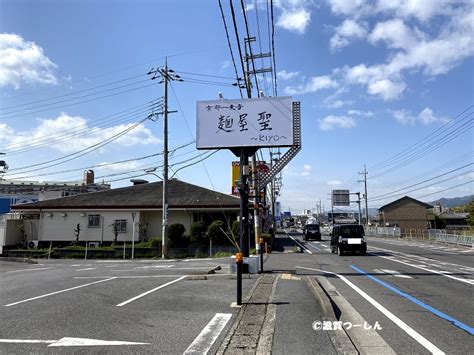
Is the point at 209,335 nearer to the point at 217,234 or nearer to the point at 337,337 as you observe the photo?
the point at 337,337

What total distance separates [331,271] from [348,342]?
1088 cm

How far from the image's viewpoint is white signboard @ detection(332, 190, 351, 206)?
229 ft

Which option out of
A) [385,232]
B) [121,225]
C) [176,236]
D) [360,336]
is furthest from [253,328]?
[385,232]

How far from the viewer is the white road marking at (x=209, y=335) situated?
18.2 ft

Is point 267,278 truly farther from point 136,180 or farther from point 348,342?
point 136,180

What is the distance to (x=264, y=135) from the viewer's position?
15.0 m

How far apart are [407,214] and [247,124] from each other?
74.5 metres

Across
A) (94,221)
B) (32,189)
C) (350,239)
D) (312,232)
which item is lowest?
(312,232)

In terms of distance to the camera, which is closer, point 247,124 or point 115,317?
point 115,317

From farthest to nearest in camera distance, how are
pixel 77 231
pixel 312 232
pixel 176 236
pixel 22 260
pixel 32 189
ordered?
pixel 32 189, pixel 312 232, pixel 77 231, pixel 176 236, pixel 22 260

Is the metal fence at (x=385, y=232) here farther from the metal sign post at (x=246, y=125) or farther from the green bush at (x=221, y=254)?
the metal sign post at (x=246, y=125)

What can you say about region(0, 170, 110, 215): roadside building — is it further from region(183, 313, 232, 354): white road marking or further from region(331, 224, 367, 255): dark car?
region(183, 313, 232, 354): white road marking

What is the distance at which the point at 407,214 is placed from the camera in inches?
3189

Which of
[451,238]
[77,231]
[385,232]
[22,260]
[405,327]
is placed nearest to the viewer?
[405,327]
